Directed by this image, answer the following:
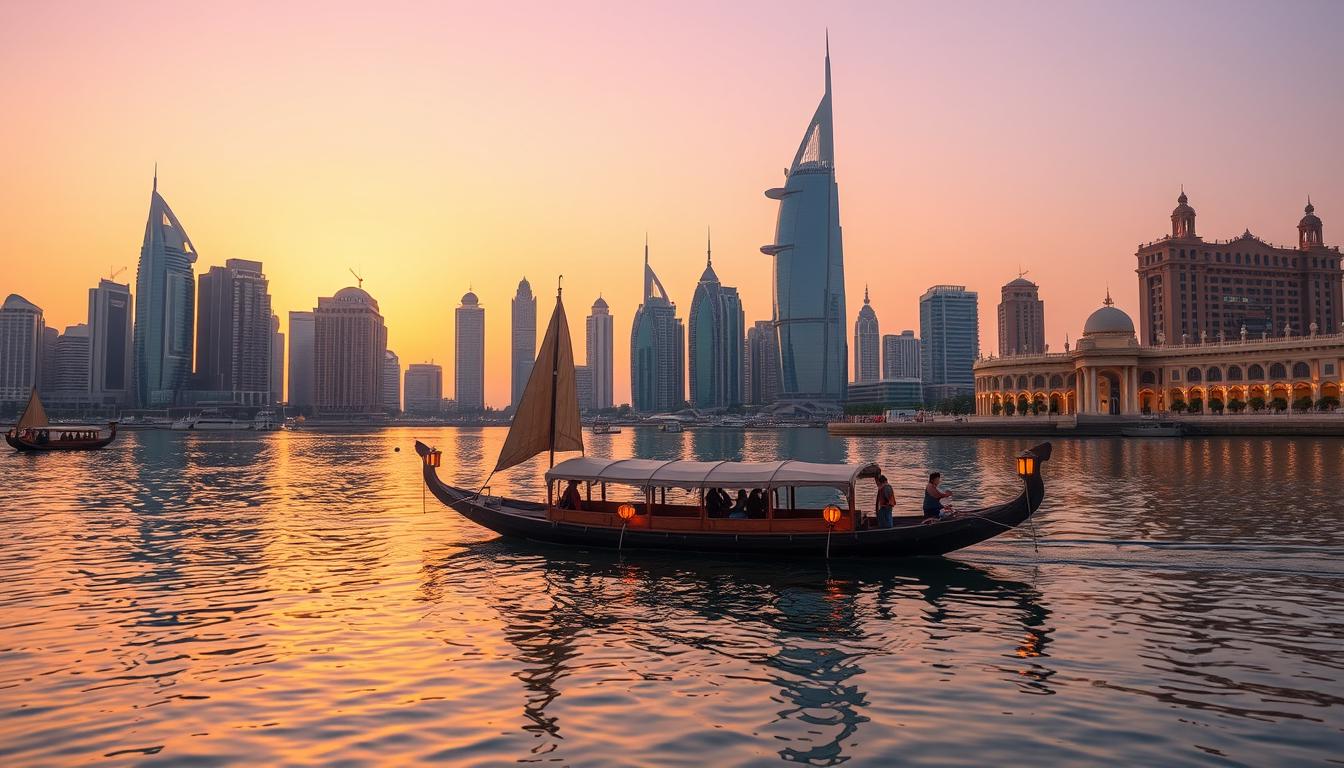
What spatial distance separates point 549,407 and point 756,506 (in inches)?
375

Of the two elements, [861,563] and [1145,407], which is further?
[1145,407]

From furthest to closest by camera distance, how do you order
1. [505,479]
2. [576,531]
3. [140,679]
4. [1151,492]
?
[505,479], [1151,492], [576,531], [140,679]

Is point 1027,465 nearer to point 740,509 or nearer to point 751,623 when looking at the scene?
point 740,509

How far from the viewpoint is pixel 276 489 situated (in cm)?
5662

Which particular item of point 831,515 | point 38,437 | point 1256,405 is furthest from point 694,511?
point 1256,405

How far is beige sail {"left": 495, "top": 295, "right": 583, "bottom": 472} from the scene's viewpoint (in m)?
32.4

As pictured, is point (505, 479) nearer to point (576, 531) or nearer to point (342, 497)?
A: point (342, 497)

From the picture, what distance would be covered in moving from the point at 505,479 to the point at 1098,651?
54.5 meters

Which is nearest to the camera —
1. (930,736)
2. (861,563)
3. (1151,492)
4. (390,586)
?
(930,736)

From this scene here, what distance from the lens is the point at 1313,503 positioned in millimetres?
39938

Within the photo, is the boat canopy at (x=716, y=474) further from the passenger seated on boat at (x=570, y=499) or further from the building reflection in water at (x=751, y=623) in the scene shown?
the building reflection in water at (x=751, y=623)

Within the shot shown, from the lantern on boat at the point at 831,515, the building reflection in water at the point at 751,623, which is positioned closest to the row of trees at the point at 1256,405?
the building reflection in water at the point at 751,623

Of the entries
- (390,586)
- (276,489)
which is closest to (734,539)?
(390,586)

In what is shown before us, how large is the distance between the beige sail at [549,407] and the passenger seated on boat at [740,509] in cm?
742
